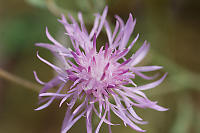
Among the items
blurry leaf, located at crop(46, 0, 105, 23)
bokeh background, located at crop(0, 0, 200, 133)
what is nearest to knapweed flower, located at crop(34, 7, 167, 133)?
blurry leaf, located at crop(46, 0, 105, 23)

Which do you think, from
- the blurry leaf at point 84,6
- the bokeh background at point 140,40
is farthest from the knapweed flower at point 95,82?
the bokeh background at point 140,40

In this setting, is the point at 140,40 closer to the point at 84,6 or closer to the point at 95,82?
the point at 84,6
